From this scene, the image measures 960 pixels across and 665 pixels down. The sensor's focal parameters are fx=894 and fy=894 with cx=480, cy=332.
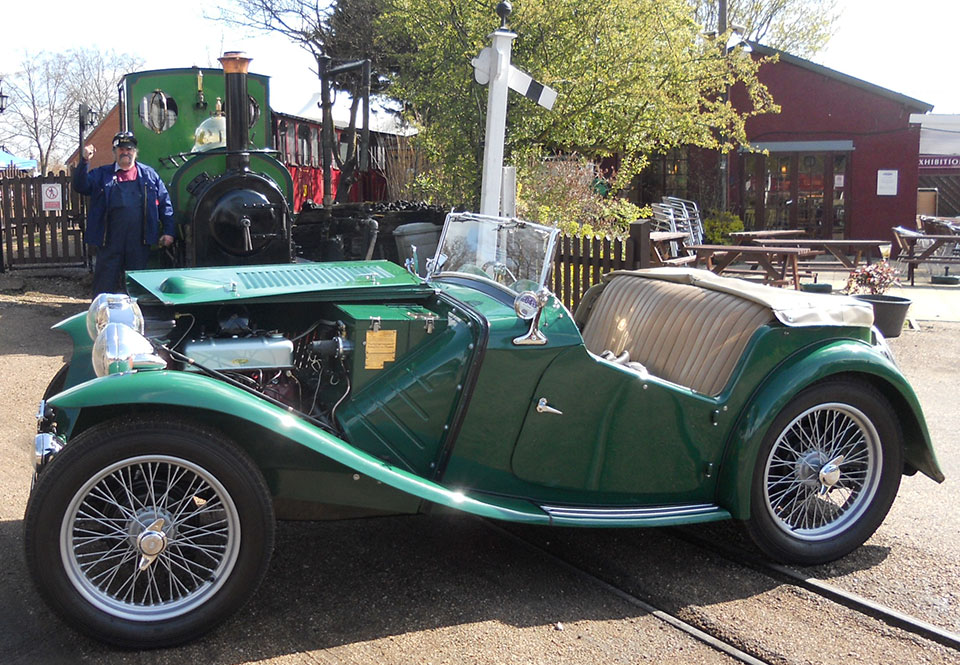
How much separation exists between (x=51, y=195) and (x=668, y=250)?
9069 mm

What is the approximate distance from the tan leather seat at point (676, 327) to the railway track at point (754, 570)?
758 millimetres

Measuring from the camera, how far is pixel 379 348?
11.8 feet

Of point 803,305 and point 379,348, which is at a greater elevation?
point 803,305

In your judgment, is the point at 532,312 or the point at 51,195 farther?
the point at 51,195

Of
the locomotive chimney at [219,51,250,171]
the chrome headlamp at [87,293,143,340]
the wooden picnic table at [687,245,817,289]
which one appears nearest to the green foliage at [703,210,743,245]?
the wooden picnic table at [687,245,817,289]

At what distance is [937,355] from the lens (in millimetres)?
8602

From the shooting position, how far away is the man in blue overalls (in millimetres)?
7715

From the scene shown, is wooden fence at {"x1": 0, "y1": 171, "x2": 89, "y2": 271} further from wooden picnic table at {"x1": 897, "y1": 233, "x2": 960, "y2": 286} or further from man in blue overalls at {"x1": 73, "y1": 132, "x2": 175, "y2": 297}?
wooden picnic table at {"x1": 897, "y1": 233, "x2": 960, "y2": 286}

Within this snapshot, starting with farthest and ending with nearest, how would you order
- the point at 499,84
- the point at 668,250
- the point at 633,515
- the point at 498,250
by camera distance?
the point at 668,250 → the point at 499,84 → the point at 498,250 → the point at 633,515

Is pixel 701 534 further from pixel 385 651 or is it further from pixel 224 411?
pixel 224 411

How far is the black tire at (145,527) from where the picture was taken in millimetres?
2896

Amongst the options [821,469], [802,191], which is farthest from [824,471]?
[802,191]

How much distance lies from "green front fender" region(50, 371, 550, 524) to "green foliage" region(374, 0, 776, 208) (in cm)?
771

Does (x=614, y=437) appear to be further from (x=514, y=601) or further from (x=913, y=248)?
(x=913, y=248)
